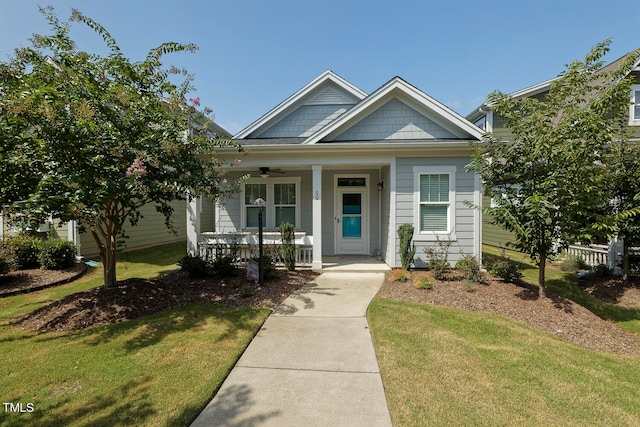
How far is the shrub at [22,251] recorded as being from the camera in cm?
755

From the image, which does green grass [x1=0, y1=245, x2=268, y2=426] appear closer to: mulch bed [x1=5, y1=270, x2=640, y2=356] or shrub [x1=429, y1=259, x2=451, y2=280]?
mulch bed [x1=5, y1=270, x2=640, y2=356]

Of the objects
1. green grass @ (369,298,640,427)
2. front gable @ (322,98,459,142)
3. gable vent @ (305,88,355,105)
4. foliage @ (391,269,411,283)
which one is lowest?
green grass @ (369,298,640,427)

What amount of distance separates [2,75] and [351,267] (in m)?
7.86

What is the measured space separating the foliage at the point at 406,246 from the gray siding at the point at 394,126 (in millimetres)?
2780

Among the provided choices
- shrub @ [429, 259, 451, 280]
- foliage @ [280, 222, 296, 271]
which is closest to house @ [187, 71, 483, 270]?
foliage @ [280, 222, 296, 271]

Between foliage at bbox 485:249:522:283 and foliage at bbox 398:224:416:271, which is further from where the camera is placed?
foliage at bbox 398:224:416:271

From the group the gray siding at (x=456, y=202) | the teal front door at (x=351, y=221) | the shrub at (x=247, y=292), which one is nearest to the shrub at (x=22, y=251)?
the shrub at (x=247, y=292)

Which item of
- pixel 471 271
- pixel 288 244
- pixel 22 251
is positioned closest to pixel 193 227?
pixel 288 244

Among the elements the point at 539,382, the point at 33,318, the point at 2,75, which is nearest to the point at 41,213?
the point at 33,318

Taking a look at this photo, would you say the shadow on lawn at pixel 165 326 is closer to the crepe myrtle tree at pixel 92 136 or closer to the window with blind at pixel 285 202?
the crepe myrtle tree at pixel 92 136

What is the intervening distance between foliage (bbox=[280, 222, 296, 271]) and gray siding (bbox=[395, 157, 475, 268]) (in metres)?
2.90

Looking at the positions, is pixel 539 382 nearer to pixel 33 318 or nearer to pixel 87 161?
pixel 87 161

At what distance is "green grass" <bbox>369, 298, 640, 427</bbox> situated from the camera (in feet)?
8.32

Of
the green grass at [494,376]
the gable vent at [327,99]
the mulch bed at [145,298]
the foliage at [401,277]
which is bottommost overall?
the green grass at [494,376]
